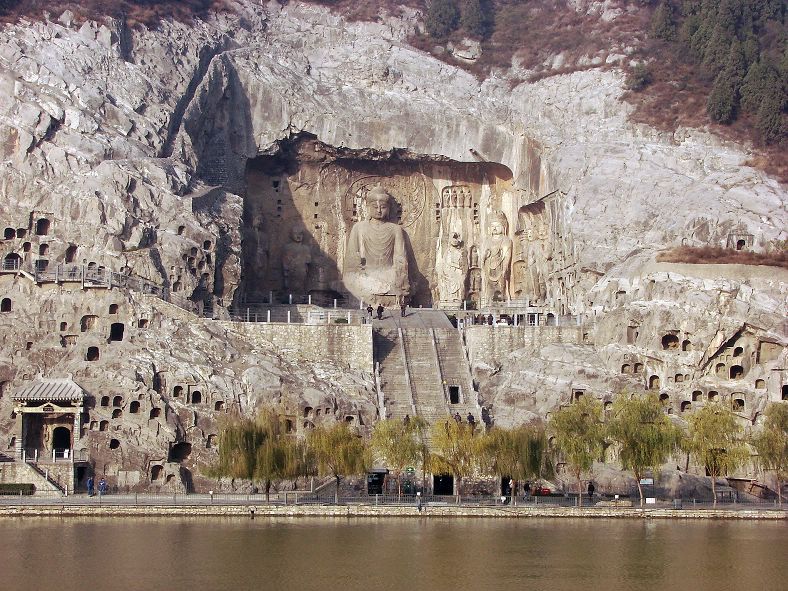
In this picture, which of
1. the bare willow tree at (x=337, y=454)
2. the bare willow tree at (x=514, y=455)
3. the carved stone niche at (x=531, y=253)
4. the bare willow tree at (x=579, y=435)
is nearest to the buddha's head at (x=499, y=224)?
the carved stone niche at (x=531, y=253)

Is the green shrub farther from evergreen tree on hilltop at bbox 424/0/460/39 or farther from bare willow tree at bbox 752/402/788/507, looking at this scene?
bare willow tree at bbox 752/402/788/507

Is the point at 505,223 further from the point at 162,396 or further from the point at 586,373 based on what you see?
the point at 162,396

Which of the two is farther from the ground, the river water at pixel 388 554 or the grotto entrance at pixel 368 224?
the grotto entrance at pixel 368 224

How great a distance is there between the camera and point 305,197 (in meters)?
99.1

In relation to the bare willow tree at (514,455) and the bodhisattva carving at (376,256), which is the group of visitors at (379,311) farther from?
the bare willow tree at (514,455)

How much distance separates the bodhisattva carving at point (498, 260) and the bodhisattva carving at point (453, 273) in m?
1.53

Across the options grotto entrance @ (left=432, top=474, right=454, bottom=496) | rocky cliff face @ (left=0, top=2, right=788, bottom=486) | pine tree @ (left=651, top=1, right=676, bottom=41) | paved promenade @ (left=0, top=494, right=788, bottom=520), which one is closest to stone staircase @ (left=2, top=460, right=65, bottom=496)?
paved promenade @ (left=0, top=494, right=788, bottom=520)

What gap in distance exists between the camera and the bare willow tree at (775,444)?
2741 inches

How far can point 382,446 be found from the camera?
7031cm

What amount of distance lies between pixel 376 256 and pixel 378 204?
130 inches

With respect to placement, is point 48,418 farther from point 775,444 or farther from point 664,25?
point 664,25

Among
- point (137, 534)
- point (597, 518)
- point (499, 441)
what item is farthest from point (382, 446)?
point (137, 534)

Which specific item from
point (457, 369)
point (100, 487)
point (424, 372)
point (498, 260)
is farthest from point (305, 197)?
point (100, 487)

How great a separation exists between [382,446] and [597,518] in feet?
34.1
